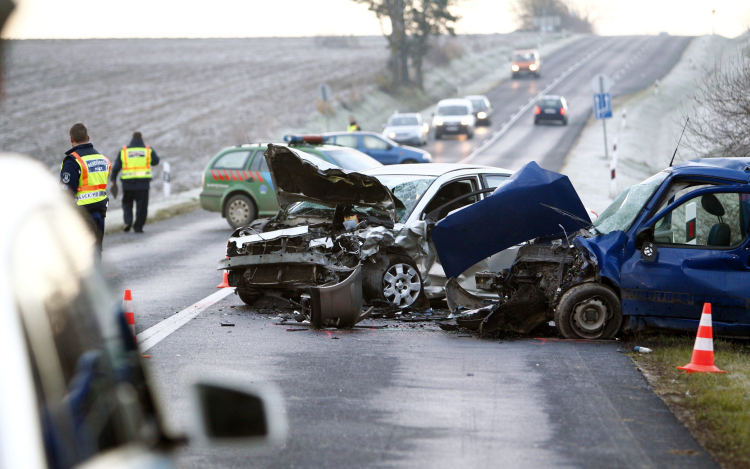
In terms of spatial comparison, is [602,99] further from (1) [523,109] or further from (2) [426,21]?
(2) [426,21]

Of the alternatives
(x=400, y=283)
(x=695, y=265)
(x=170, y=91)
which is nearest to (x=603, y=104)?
(x=400, y=283)

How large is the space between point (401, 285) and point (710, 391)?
12.7 feet

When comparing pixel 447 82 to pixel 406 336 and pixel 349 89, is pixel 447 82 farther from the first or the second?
pixel 406 336

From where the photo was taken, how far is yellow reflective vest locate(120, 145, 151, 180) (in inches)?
711

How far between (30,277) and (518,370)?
5.91m

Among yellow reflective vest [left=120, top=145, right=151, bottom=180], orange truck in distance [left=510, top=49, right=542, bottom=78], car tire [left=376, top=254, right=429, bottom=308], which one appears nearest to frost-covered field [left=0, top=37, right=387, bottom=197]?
orange truck in distance [left=510, top=49, right=542, bottom=78]

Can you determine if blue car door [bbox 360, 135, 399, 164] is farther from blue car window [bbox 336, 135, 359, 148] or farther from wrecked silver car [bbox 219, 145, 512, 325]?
wrecked silver car [bbox 219, 145, 512, 325]

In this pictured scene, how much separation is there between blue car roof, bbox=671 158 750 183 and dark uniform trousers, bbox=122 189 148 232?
12.3m

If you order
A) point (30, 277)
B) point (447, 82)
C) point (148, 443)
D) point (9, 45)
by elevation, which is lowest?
point (447, 82)

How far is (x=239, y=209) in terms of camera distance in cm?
1902

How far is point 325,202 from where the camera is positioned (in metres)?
10.4

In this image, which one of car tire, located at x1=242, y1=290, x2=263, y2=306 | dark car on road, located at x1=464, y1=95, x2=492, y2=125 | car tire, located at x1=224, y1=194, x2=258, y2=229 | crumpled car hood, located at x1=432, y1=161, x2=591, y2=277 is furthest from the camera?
dark car on road, located at x1=464, y1=95, x2=492, y2=125

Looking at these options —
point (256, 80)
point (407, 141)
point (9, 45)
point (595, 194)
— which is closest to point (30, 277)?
point (9, 45)

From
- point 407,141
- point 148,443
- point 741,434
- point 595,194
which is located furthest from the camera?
point 407,141
